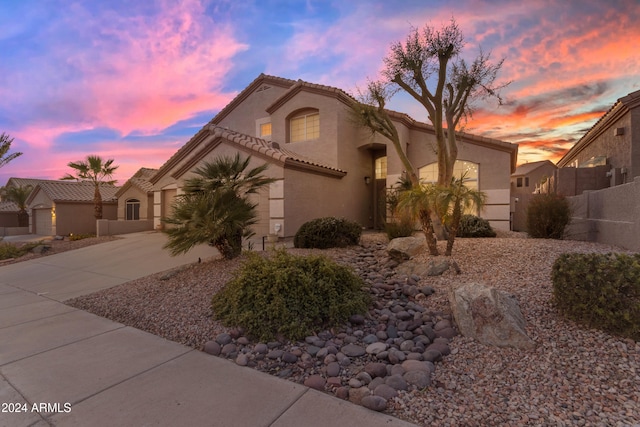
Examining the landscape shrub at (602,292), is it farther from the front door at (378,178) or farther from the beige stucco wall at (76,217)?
the beige stucco wall at (76,217)

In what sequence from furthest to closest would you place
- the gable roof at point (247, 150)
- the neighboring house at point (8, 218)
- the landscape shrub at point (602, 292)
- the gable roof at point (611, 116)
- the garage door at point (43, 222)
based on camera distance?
the neighboring house at point (8, 218)
the garage door at point (43, 222)
the gable roof at point (247, 150)
the gable roof at point (611, 116)
the landscape shrub at point (602, 292)

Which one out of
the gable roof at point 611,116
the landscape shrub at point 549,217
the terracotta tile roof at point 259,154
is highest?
the gable roof at point 611,116

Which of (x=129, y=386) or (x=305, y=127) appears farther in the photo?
(x=305, y=127)

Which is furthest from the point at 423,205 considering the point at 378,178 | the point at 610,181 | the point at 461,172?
the point at 610,181

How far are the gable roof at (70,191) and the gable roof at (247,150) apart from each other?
12682 millimetres

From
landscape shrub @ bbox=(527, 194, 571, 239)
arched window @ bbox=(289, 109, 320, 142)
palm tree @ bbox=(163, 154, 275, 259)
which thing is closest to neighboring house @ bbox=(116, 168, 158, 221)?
arched window @ bbox=(289, 109, 320, 142)

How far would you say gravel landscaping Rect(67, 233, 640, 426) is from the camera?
2.79 m

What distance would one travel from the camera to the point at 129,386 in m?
3.30

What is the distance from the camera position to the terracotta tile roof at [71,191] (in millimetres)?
23172

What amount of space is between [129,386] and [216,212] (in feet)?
15.6

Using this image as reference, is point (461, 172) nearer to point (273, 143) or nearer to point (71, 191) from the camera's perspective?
point (273, 143)

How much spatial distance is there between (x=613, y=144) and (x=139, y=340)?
1826cm

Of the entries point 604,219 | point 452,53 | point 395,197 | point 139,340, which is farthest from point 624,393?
point 395,197

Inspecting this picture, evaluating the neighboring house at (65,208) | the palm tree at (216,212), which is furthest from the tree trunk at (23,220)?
the palm tree at (216,212)
